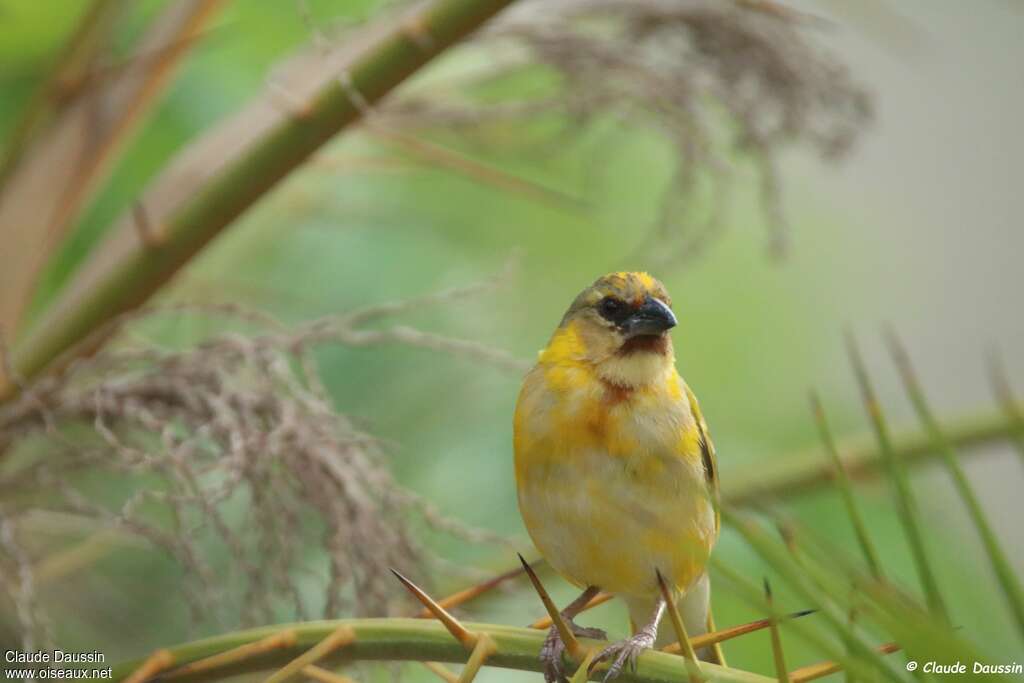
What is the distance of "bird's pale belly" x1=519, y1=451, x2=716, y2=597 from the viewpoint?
1721 millimetres

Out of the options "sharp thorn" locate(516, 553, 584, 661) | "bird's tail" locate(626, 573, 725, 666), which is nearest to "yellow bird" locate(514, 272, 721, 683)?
"bird's tail" locate(626, 573, 725, 666)

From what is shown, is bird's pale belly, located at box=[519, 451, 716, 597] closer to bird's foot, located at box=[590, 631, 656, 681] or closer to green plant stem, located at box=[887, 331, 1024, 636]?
bird's foot, located at box=[590, 631, 656, 681]

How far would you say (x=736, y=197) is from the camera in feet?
14.2

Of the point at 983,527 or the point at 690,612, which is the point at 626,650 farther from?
the point at 690,612

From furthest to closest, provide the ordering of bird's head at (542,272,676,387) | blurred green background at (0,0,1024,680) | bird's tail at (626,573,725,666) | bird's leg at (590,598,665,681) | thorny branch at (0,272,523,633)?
blurred green background at (0,0,1024,680)
bird's tail at (626,573,725,666)
bird's head at (542,272,676,387)
thorny branch at (0,272,523,633)
bird's leg at (590,598,665,681)

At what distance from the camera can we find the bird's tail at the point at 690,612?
1.96 metres

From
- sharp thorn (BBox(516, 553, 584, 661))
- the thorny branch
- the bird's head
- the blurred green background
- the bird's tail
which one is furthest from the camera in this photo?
the blurred green background

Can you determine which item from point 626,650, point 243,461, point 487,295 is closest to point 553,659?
point 626,650

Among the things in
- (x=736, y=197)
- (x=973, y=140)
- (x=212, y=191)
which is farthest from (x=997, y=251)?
(x=212, y=191)

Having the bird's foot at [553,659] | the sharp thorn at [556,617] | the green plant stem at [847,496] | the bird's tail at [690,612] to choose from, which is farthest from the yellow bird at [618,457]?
the green plant stem at [847,496]

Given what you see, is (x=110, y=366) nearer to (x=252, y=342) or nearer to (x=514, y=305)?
(x=252, y=342)

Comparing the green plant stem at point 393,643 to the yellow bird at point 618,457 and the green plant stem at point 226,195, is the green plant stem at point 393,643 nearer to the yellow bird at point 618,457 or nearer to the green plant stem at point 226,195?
the yellow bird at point 618,457

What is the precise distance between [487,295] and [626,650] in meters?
2.12

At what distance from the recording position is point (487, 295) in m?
3.35
